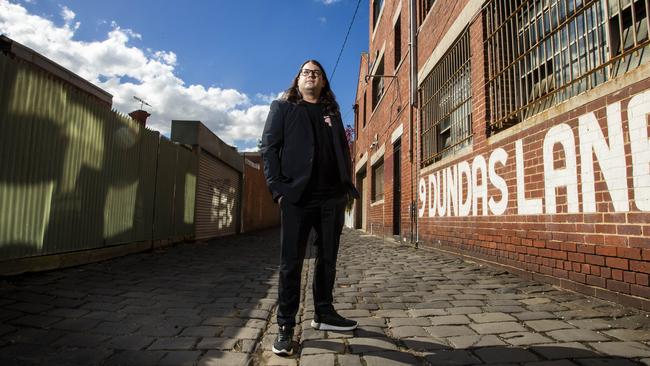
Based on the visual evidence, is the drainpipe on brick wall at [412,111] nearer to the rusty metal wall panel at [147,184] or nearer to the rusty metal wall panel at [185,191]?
the rusty metal wall panel at [185,191]

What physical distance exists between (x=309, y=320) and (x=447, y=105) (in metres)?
5.64

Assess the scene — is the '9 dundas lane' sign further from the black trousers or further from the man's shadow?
the black trousers

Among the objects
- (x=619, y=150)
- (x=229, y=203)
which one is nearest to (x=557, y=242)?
(x=619, y=150)

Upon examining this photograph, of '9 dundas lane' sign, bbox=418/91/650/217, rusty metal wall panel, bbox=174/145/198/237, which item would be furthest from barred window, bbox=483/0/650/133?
rusty metal wall panel, bbox=174/145/198/237

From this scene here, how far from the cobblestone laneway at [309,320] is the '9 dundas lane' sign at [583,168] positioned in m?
0.83

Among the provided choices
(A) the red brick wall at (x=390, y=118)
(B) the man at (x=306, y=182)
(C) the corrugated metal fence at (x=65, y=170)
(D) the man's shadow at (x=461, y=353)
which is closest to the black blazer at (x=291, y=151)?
(B) the man at (x=306, y=182)

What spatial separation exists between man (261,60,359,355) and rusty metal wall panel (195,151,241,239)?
8.34m

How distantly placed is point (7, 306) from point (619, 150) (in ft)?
16.1

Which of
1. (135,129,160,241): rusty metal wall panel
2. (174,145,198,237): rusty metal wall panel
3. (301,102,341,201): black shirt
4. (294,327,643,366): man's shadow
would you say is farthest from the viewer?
(174,145,198,237): rusty metal wall panel

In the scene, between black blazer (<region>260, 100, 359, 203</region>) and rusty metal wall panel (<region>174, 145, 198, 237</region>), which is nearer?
black blazer (<region>260, 100, 359, 203</region>)

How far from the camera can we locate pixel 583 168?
12.1 feet

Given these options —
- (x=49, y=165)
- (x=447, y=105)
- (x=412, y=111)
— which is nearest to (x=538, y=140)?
(x=447, y=105)

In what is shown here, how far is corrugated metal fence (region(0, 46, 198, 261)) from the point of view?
14.2 ft

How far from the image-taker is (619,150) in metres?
3.27
